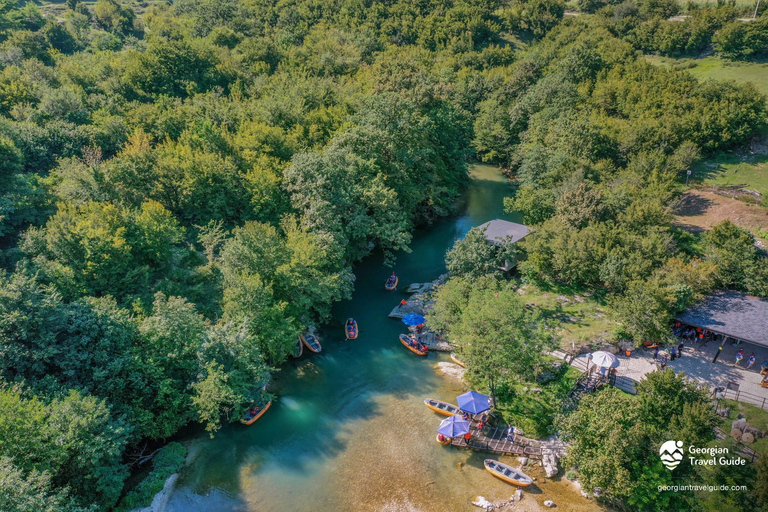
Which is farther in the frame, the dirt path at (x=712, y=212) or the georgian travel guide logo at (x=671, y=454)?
the dirt path at (x=712, y=212)

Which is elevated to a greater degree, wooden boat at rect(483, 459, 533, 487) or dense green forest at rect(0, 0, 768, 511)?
dense green forest at rect(0, 0, 768, 511)

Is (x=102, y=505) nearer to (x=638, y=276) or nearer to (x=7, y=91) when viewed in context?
(x=638, y=276)

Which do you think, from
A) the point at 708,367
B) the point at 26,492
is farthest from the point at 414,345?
the point at 26,492

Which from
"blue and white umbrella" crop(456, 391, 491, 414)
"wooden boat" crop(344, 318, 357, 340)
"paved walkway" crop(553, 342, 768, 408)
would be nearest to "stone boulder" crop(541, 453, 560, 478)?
"blue and white umbrella" crop(456, 391, 491, 414)

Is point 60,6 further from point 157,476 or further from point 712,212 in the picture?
point 712,212

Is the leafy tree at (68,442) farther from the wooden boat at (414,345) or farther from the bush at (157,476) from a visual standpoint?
Answer: the wooden boat at (414,345)

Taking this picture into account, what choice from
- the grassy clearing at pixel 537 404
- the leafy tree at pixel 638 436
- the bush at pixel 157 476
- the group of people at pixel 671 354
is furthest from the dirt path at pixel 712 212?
the bush at pixel 157 476

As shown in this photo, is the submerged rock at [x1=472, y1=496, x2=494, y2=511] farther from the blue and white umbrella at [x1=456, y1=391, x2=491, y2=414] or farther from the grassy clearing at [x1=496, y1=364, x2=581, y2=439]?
the grassy clearing at [x1=496, y1=364, x2=581, y2=439]
